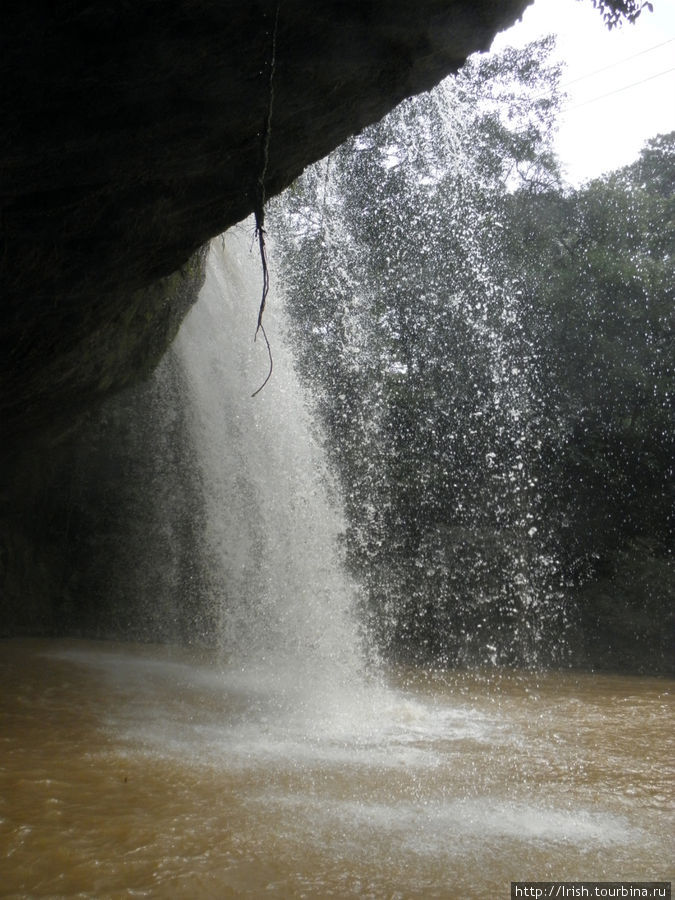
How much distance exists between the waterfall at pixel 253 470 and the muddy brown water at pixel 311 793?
2015 millimetres

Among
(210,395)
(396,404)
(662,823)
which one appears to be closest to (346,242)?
(396,404)

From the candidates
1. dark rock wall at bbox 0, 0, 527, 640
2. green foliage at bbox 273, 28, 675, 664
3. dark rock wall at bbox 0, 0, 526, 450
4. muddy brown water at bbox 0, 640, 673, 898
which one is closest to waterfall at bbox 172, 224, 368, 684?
muddy brown water at bbox 0, 640, 673, 898

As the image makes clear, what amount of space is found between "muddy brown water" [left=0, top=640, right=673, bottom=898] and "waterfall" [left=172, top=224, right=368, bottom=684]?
2015mm

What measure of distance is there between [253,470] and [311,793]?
6051mm

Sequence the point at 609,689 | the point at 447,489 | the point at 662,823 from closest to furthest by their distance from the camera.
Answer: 1. the point at 662,823
2. the point at 609,689
3. the point at 447,489

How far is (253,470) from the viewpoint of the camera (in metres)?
9.20

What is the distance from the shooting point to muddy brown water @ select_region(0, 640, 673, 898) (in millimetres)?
2531

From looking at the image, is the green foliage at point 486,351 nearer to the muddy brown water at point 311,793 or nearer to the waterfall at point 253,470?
the waterfall at point 253,470

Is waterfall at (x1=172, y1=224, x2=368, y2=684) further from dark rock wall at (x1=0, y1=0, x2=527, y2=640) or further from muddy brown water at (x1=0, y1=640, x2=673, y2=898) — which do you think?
dark rock wall at (x1=0, y1=0, x2=527, y2=640)

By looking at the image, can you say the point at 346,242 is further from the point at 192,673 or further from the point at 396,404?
the point at 192,673

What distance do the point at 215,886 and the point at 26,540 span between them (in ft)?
28.1

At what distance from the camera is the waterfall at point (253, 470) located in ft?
27.6

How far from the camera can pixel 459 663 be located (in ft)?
34.8

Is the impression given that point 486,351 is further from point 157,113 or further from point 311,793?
point 311,793
